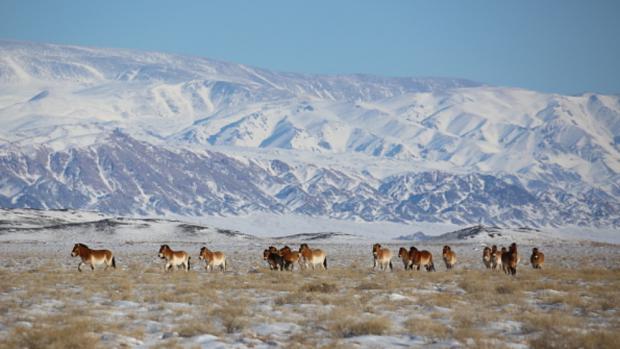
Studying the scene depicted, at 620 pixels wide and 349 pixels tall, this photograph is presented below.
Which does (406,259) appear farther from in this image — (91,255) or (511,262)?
(91,255)

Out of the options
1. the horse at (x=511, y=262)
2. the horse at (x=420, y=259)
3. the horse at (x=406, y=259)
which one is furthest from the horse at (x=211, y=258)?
the horse at (x=511, y=262)

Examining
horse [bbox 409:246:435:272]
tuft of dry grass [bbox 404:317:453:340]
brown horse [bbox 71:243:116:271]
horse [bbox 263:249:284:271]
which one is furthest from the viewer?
horse [bbox 263:249:284:271]

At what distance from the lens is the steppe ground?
1627 cm

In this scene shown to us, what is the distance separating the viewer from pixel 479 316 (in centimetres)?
1928

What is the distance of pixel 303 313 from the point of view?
20344 mm

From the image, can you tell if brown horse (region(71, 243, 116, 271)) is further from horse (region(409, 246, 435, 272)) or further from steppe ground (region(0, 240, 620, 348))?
horse (region(409, 246, 435, 272))

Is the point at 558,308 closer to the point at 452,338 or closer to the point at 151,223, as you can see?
the point at 452,338

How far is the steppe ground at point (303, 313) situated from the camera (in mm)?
16266

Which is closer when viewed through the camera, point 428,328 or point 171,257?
point 428,328

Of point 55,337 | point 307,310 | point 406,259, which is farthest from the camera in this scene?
point 406,259

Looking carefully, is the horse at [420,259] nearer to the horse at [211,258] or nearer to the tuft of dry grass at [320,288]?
the horse at [211,258]

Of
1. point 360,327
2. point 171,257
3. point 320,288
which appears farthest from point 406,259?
point 360,327

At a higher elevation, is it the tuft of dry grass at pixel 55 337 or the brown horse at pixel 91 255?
the brown horse at pixel 91 255

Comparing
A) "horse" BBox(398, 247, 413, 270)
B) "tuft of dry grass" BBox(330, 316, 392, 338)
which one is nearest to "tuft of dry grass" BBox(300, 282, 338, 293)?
"tuft of dry grass" BBox(330, 316, 392, 338)
